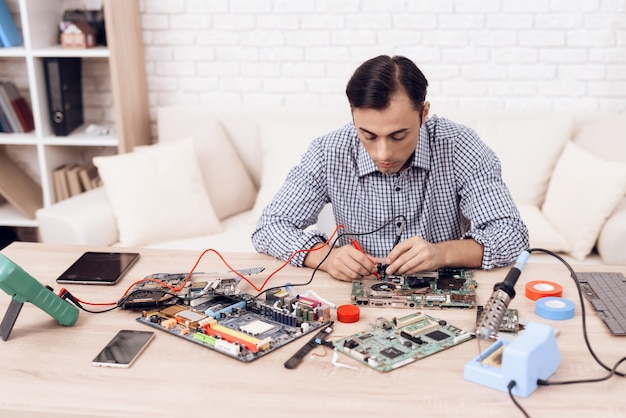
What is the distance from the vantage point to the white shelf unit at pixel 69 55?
10.2 ft

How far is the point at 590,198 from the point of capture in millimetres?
2609

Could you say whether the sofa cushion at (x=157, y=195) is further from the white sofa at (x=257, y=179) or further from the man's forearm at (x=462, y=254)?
the man's forearm at (x=462, y=254)

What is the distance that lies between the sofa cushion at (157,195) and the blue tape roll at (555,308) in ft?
5.54

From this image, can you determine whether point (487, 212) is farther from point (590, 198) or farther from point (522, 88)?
point (522, 88)

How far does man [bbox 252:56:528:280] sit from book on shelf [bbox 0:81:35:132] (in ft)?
6.51

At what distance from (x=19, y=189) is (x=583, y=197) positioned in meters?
2.65

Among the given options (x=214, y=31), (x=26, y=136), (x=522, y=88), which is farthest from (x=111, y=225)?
(x=522, y=88)

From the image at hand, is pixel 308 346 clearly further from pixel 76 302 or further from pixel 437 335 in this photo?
pixel 76 302

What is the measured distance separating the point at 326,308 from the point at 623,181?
1.69 meters

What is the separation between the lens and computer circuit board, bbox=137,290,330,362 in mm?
1234

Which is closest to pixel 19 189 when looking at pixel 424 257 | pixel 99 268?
pixel 99 268

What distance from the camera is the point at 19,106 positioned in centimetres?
333

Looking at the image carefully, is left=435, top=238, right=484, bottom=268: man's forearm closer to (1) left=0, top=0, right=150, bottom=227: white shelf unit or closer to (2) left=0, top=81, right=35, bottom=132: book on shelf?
(1) left=0, top=0, right=150, bottom=227: white shelf unit

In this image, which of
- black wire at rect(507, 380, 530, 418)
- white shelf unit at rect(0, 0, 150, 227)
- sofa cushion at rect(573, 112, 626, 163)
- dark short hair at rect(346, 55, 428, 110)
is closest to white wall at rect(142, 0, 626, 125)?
white shelf unit at rect(0, 0, 150, 227)
